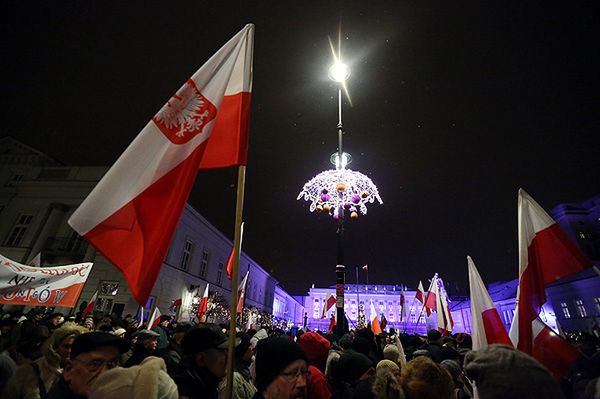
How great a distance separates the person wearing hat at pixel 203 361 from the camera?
267 cm

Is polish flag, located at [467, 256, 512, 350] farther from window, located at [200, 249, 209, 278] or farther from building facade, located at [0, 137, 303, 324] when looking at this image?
window, located at [200, 249, 209, 278]

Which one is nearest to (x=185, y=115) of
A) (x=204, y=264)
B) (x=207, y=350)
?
(x=207, y=350)

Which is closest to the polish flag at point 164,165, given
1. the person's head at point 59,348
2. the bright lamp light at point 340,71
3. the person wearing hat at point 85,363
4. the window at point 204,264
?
the person wearing hat at point 85,363

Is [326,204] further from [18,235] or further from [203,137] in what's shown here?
[18,235]

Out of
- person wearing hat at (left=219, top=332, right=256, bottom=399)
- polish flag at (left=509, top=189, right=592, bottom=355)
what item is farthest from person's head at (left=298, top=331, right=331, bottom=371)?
polish flag at (left=509, top=189, right=592, bottom=355)

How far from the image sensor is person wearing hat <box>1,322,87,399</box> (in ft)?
9.69

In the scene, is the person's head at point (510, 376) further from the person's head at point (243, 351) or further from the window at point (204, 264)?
the window at point (204, 264)

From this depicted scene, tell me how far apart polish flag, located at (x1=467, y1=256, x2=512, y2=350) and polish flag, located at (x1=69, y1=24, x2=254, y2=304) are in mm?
4817

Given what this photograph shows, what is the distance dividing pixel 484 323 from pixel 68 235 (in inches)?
1117

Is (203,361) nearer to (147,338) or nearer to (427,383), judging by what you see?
(427,383)

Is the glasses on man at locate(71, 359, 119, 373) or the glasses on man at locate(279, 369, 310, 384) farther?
the glasses on man at locate(71, 359, 119, 373)

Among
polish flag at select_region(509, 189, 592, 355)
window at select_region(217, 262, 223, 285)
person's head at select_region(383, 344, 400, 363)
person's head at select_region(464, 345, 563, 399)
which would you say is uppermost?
window at select_region(217, 262, 223, 285)

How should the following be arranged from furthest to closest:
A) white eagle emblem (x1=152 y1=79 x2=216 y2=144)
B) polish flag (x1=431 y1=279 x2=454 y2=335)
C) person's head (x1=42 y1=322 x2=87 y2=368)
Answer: polish flag (x1=431 y1=279 x2=454 y2=335), person's head (x1=42 y1=322 x2=87 y2=368), white eagle emblem (x1=152 y1=79 x2=216 y2=144)

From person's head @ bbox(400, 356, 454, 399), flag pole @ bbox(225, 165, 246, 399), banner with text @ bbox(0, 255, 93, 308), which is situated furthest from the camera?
banner with text @ bbox(0, 255, 93, 308)
